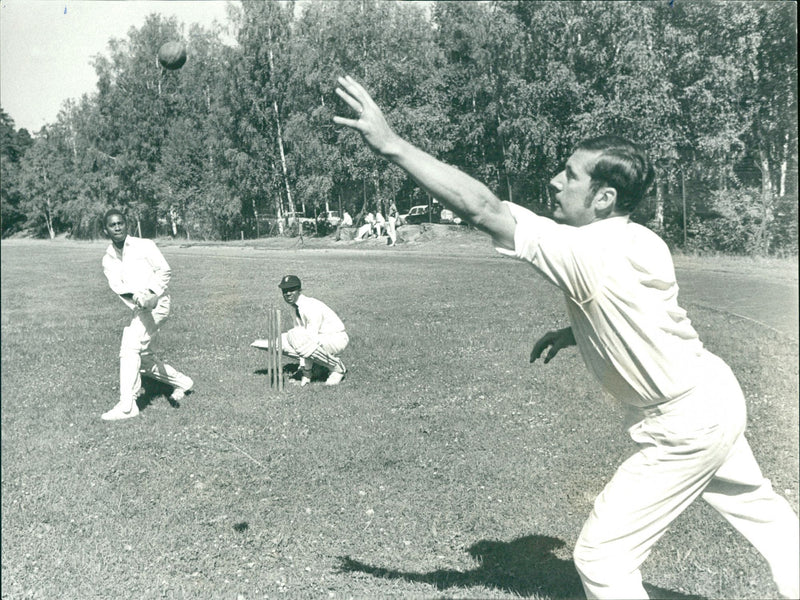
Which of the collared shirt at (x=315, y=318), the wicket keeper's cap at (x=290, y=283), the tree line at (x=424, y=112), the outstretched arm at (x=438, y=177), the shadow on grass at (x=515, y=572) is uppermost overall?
the tree line at (x=424, y=112)

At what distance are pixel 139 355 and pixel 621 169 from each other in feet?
20.5

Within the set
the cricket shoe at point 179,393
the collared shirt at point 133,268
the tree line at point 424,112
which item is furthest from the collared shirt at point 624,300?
the tree line at point 424,112

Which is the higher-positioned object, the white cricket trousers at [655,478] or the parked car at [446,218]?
the parked car at [446,218]

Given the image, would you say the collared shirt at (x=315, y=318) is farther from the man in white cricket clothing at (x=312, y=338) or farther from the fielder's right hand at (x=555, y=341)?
the fielder's right hand at (x=555, y=341)

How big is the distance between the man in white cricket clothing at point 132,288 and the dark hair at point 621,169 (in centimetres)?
565

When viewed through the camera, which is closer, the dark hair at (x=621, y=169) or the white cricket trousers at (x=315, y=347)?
the dark hair at (x=621, y=169)

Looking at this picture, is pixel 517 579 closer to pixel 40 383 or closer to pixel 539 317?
pixel 40 383

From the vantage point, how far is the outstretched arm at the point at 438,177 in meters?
2.35

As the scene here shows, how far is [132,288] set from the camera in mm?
7613

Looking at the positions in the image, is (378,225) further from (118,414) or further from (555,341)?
(555,341)

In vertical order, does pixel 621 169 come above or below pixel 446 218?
above

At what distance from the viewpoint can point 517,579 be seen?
13.3 feet

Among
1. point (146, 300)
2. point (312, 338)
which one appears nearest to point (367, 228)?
point (312, 338)

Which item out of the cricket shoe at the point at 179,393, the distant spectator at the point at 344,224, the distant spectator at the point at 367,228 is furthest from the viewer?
the distant spectator at the point at 344,224
